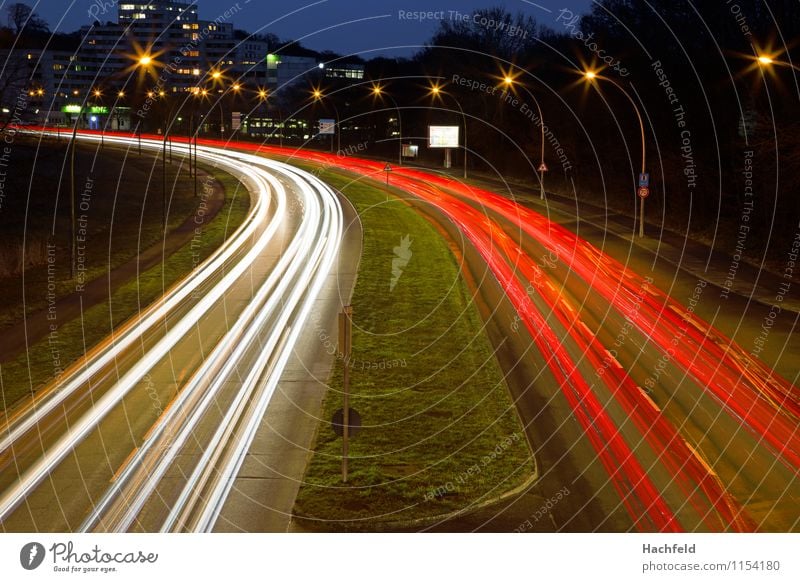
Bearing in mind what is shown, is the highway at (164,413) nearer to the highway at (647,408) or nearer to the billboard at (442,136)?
the highway at (647,408)

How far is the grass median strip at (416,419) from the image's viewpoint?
14.4 meters

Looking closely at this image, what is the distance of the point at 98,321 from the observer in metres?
26.6

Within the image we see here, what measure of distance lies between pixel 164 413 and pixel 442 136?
202 ft

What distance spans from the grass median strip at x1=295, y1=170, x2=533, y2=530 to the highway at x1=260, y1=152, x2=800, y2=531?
39.3 inches

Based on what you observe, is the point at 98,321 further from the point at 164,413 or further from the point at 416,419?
the point at 416,419

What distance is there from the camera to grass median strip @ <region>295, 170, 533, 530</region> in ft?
47.2

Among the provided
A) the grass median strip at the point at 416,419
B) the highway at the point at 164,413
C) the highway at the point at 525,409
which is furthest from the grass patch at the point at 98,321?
the grass median strip at the point at 416,419

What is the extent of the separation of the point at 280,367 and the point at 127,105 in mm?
123958

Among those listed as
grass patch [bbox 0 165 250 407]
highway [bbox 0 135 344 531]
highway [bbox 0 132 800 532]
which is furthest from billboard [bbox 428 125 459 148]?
highway [bbox 0 135 344 531]

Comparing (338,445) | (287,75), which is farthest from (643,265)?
(287,75)

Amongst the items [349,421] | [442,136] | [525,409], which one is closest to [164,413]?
[349,421]

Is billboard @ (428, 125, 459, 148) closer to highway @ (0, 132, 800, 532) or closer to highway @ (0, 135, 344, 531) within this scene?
highway @ (0, 132, 800, 532)

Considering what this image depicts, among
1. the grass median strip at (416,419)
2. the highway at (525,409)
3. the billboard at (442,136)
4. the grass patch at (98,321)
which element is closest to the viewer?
the highway at (525,409)

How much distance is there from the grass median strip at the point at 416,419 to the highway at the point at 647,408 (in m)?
1.00
